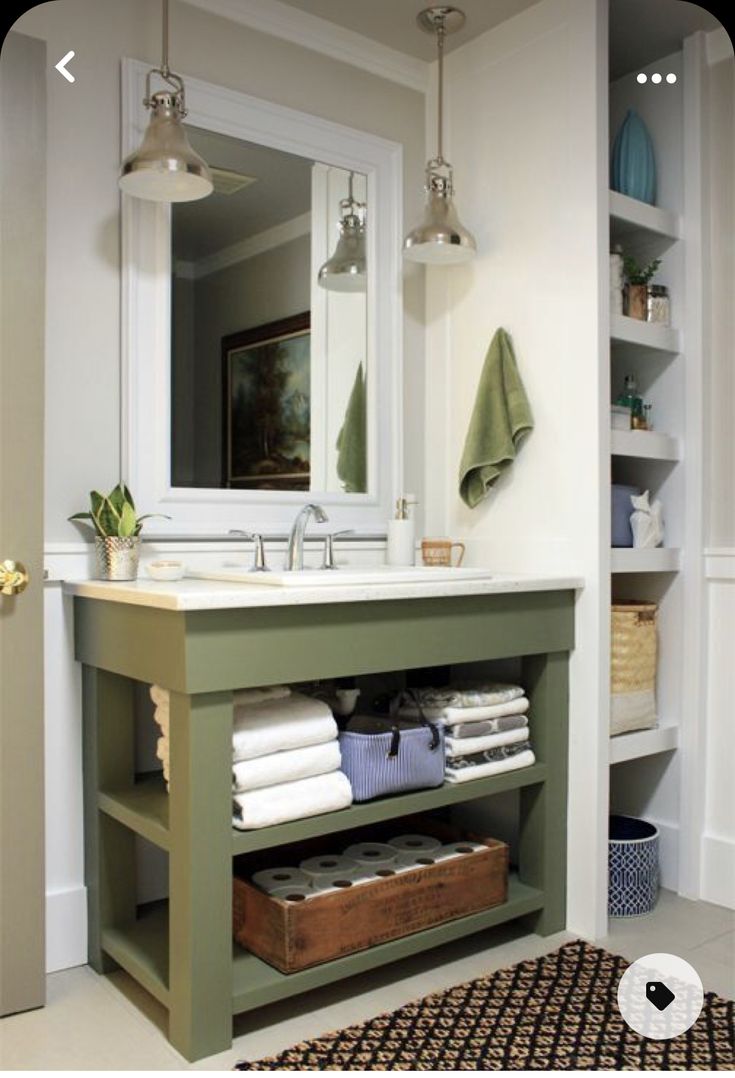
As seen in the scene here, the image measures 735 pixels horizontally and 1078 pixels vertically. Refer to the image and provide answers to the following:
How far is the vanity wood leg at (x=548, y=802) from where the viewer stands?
2.29 m

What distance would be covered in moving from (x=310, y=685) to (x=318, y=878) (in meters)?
0.52

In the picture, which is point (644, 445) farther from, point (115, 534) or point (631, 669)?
point (115, 534)

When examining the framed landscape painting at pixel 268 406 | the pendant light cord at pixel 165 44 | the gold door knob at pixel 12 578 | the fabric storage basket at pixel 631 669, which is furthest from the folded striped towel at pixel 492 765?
the pendant light cord at pixel 165 44

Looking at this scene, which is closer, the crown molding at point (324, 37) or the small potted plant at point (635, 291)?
the crown molding at point (324, 37)

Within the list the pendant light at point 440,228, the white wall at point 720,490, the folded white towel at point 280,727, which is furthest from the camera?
the white wall at point 720,490

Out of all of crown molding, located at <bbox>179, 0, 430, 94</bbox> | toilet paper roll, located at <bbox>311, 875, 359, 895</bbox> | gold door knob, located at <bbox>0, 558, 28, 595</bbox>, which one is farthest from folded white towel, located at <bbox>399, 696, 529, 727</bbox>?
crown molding, located at <bbox>179, 0, 430, 94</bbox>

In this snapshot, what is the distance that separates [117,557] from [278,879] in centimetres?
76

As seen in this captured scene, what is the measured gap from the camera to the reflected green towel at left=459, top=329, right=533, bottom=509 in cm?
246

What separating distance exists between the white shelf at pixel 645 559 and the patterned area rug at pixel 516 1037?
0.94 metres

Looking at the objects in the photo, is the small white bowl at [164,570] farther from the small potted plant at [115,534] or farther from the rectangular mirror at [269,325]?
the rectangular mirror at [269,325]

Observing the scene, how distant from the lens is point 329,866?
6.98 feet

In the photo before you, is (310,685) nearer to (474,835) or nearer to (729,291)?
(474,835)

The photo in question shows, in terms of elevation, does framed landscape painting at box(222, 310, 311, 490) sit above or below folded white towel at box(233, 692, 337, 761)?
above

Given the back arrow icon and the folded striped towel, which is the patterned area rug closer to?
the folded striped towel
